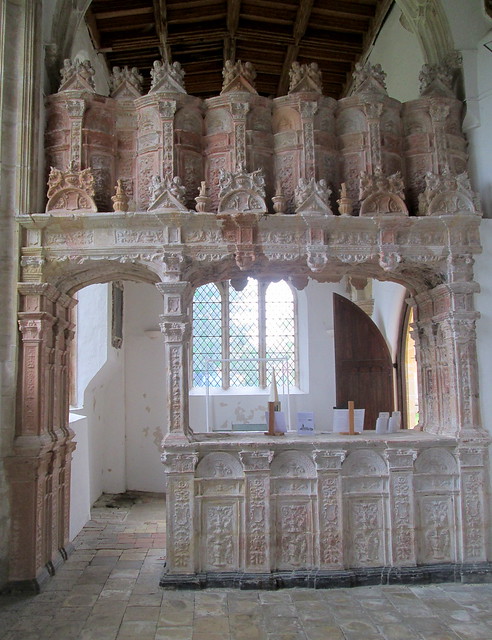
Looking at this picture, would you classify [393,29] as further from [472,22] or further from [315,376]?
[315,376]

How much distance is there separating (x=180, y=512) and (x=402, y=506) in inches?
77.6

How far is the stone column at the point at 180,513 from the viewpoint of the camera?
5102 mm

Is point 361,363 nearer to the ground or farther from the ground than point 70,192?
nearer to the ground

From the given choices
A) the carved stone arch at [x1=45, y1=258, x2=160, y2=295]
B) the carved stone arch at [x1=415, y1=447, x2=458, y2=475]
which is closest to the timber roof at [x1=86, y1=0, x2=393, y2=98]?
the carved stone arch at [x1=45, y1=258, x2=160, y2=295]

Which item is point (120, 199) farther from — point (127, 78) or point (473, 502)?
point (473, 502)

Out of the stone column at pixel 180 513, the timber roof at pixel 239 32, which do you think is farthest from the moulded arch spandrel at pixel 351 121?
the stone column at pixel 180 513

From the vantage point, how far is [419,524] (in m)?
5.34

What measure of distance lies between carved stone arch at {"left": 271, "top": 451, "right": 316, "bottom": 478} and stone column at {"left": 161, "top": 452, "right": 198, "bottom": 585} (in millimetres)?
745

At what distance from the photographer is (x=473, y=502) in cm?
532

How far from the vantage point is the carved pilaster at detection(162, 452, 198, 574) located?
5.10m

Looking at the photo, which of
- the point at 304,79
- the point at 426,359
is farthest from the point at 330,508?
the point at 304,79

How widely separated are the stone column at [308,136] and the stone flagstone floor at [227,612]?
374 centimetres

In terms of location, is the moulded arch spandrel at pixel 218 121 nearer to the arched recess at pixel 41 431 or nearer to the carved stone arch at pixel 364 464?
the arched recess at pixel 41 431

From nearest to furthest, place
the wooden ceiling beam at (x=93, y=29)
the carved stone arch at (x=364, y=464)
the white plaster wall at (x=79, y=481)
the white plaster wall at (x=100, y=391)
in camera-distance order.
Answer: the carved stone arch at (x=364, y=464) → the white plaster wall at (x=79, y=481) → the wooden ceiling beam at (x=93, y=29) → the white plaster wall at (x=100, y=391)
